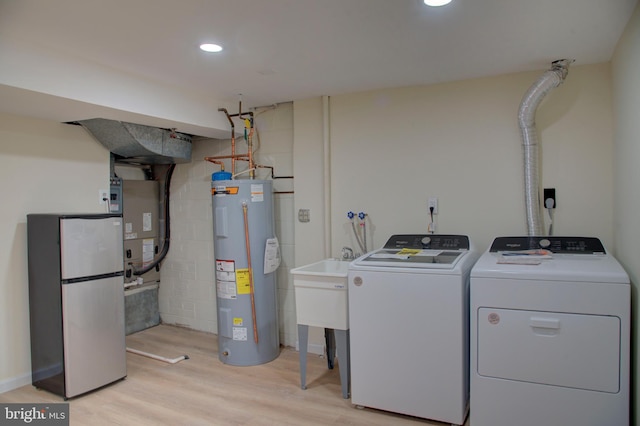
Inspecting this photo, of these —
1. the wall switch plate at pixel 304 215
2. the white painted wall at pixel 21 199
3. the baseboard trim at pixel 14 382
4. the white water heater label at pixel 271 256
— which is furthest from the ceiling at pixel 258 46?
the baseboard trim at pixel 14 382

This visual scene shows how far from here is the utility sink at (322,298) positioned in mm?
2932

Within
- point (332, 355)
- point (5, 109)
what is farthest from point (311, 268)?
point (5, 109)

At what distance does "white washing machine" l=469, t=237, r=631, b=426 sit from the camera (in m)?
2.11

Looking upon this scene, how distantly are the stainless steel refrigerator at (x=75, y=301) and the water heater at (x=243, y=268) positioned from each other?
79 centimetres

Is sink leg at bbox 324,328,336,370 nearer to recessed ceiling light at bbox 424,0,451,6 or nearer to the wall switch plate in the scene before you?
the wall switch plate

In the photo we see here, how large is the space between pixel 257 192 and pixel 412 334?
1762 millimetres

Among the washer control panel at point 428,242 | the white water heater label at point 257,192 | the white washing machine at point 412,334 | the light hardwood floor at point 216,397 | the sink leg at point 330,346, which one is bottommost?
the light hardwood floor at point 216,397

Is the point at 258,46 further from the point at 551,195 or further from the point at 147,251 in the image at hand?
the point at 147,251

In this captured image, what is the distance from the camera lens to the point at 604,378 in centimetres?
212

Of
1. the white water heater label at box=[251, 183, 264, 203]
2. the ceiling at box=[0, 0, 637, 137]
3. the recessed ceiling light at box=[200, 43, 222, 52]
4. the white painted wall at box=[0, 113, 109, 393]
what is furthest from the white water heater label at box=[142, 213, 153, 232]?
the recessed ceiling light at box=[200, 43, 222, 52]

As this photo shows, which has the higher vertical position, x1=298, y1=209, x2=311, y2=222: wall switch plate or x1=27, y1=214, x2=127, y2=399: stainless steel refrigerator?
x1=298, y1=209, x2=311, y2=222: wall switch plate

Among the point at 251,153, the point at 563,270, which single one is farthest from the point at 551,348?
the point at 251,153

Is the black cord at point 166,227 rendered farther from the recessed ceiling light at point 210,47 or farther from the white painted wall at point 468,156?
the recessed ceiling light at point 210,47

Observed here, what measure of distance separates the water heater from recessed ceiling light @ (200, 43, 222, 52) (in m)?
1.24
